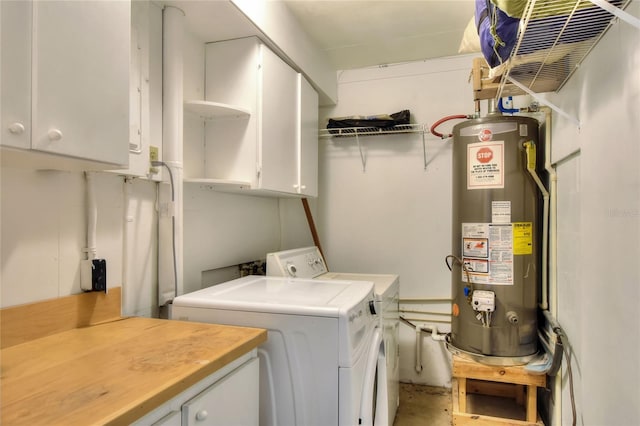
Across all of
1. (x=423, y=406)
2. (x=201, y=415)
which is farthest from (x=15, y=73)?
(x=423, y=406)

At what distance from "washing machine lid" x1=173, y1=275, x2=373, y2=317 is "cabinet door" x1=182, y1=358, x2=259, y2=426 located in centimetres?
21

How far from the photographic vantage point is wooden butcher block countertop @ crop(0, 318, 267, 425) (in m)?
0.74

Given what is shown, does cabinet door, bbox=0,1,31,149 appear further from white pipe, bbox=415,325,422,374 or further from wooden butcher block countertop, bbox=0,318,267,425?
white pipe, bbox=415,325,422,374

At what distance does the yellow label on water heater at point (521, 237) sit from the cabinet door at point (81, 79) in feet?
5.77

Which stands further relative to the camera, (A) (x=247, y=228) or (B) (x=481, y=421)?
(A) (x=247, y=228)

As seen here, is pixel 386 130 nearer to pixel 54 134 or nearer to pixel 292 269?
pixel 292 269

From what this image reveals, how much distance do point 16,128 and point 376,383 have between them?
5.48 feet

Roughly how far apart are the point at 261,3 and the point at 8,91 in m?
1.37

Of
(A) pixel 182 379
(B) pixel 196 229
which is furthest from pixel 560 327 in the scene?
(B) pixel 196 229

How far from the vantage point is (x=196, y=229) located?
194cm

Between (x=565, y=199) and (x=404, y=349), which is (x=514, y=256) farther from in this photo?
(x=404, y=349)

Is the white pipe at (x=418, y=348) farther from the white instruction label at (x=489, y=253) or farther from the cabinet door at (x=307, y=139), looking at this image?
the cabinet door at (x=307, y=139)

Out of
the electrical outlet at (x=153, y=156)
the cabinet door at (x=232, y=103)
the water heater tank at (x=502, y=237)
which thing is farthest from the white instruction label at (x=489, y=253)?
the electrical outlet at (x=153, y=156)

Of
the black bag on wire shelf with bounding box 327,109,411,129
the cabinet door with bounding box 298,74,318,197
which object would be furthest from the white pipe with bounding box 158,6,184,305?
the black bag on wire shelf with bounding box 327,109,411,129
